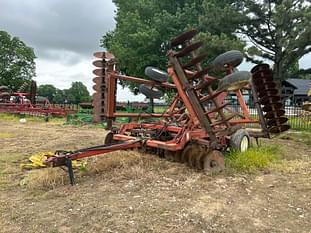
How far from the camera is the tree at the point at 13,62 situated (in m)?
44.6

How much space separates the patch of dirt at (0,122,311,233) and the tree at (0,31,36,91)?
44.5 meters

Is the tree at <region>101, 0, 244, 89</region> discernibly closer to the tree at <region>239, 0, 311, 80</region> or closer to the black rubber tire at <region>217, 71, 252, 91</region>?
the tree at <region>239, 0, 311, 80</region>

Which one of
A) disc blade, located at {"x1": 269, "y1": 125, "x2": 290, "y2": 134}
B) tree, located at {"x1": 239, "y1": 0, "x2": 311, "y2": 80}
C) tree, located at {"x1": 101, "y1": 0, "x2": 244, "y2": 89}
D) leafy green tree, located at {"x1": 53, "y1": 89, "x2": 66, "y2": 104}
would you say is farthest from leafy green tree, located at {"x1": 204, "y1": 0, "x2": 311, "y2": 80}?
leafy green tree, located at {"x1": 53, "y1": 89, "x2": 66, "y2": 104}

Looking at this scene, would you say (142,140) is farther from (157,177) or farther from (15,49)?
(15,49)

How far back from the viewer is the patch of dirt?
9.00 ft

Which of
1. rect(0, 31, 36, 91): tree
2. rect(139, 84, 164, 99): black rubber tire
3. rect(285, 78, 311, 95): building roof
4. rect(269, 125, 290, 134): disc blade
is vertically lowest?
rect(269, 125, 290, 134): disc blade

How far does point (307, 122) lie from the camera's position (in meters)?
12.5

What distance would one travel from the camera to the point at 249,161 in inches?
193

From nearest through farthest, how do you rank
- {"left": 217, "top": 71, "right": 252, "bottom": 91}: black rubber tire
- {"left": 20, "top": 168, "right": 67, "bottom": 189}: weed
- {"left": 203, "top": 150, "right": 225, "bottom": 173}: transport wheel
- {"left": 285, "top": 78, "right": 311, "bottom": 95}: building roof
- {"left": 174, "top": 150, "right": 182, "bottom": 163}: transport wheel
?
{"left": 20, "top": 168, "right": 67, "bottom": 189}: weed → {"left": 217, "top": 71, "right": 252, "bottom": 91}: black rubber tire → {"left": 203, "top": 150, "right": 225, "bottom": 173}: transport wheel → {"left": 174, "top": 150, "right": 182, "bottom": 163}: transport wheel → {"left": 285, "top": 78, "right": 311, "bottom": 95}: building roof

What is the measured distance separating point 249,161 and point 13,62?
48.1m

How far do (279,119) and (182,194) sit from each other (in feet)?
12.5

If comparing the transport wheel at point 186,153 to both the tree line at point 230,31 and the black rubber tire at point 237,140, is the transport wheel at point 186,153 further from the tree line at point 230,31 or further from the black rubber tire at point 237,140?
the tree line at point 230,31

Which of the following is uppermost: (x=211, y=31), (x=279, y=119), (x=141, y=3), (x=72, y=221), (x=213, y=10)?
(x=141, y=3)

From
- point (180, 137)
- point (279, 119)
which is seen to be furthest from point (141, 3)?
point (180, 137)
